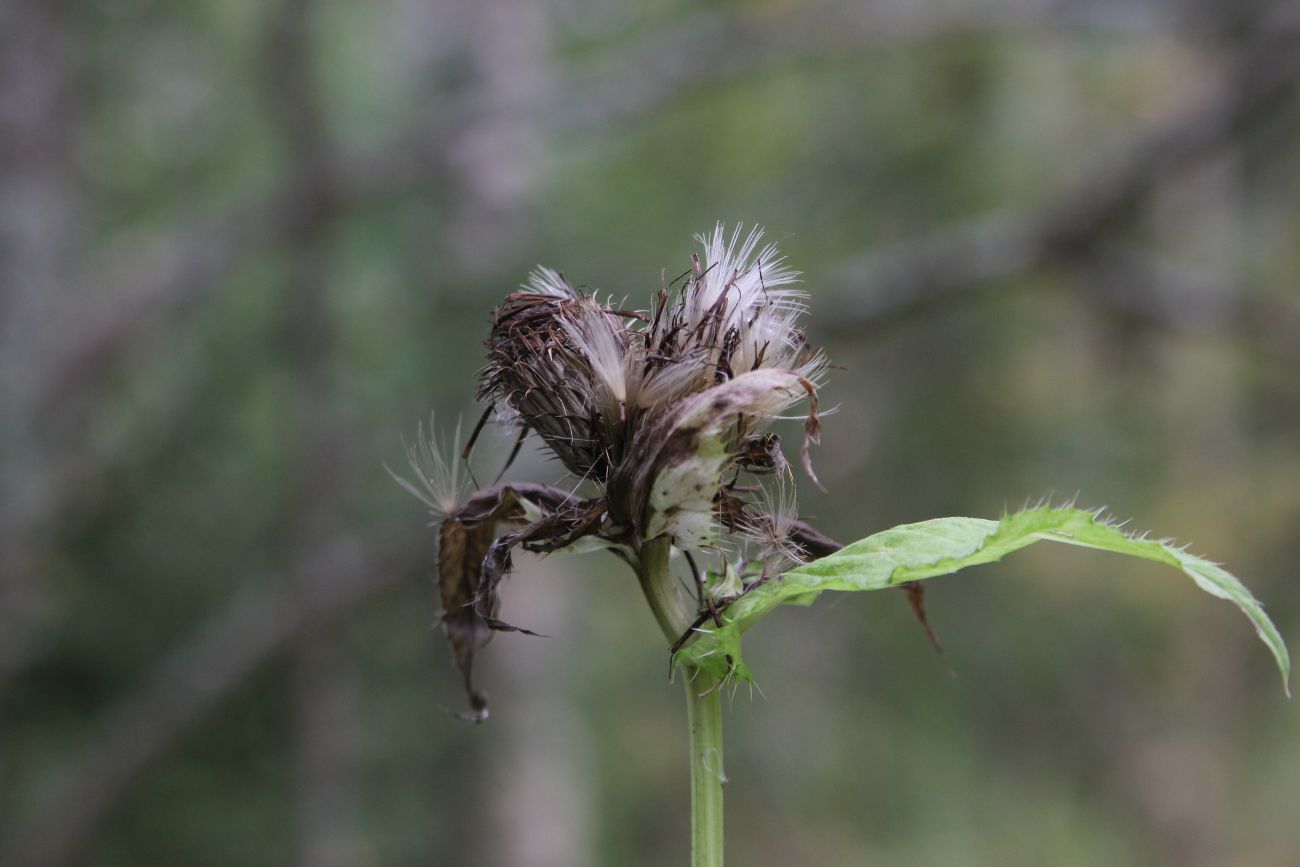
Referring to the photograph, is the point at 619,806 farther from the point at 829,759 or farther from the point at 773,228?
the point at 773,228

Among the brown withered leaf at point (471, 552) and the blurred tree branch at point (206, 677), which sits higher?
the blurred tree branch at point (206, 677)

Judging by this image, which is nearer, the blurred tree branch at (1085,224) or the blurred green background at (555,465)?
the blurred tree branch at (1085,224)

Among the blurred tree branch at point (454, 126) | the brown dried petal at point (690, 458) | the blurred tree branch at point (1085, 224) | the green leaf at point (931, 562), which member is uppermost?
the blurred tree branch at point (454, 126)

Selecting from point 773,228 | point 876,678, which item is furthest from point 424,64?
point 876,678

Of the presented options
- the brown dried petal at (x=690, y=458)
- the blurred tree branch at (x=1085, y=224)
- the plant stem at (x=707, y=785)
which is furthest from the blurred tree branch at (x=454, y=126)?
the plant stem at (x=707, y=785)

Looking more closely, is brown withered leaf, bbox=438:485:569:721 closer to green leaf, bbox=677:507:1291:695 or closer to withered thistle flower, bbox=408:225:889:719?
withered thistle flower, bbox=408:225:889:719

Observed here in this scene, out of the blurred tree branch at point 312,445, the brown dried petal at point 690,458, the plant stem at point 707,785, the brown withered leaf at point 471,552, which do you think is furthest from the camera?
the blurred tree branch at point 312,445

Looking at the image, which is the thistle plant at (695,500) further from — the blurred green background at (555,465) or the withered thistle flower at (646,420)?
the blurred green background at (555,465)
